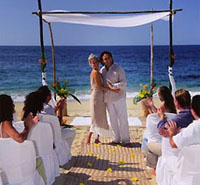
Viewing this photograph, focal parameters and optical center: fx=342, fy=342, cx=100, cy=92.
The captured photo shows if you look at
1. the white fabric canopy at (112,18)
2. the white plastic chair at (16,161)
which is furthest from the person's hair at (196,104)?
the white fabric canopy at (112,18)

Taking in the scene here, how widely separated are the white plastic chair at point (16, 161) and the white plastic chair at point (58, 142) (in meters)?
0.87

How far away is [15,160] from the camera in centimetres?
267

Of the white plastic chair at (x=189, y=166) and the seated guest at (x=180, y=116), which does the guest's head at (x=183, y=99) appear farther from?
the white plastic chair at (x=189, y=166)

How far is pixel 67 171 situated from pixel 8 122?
149 centimetres

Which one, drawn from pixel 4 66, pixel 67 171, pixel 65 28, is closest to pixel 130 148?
pixel 67 171

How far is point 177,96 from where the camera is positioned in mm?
2951

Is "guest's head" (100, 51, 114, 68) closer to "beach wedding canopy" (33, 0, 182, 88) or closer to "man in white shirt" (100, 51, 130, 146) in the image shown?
"man in white shirt" (100, 51, 130, 146)

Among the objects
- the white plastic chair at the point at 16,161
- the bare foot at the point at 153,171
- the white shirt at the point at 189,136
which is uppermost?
the white shirt at the point at 189,136

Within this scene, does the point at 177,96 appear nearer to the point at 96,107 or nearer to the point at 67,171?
the point at 67,171

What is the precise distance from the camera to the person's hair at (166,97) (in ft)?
11.8

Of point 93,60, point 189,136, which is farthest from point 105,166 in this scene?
point 189,136

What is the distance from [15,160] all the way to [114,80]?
2.74 metres

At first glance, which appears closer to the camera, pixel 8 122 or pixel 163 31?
pixel 8 122

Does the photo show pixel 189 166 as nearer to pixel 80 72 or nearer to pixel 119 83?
pixel 119 83
